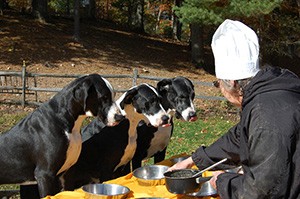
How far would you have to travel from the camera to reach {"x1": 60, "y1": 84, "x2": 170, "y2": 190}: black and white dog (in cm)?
568

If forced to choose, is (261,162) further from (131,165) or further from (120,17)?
(120,17)

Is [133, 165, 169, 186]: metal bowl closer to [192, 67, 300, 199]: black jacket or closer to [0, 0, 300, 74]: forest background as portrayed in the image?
[192, 67, 300, 199]: black jacket

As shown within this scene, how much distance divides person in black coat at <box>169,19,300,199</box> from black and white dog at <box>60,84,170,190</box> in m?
2.84

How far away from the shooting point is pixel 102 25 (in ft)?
103

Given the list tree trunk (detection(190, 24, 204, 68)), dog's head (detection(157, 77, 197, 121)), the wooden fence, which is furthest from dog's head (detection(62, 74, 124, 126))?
tree trunk (detection(190, 24, 204, 68))

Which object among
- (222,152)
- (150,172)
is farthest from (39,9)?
(222,152)

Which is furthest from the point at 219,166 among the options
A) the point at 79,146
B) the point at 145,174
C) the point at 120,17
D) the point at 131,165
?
the point at 120,17

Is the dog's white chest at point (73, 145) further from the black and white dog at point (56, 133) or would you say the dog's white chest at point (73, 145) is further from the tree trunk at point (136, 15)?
the tree trunk at point (136, 15)

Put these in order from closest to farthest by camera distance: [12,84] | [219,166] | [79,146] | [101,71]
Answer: [219,166]
[79,146]
[12,84]
[101,71]

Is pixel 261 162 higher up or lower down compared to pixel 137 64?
higher up

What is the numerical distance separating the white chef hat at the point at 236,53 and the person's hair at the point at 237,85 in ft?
0.07

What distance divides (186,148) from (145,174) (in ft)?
20.0

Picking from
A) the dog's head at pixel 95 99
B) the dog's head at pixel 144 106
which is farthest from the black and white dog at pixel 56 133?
the dog's head at pixel 144 106

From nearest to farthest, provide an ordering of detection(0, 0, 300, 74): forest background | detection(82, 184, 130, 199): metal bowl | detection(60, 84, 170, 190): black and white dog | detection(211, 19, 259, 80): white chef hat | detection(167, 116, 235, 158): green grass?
detection(211, 19, 259, 80): white chef hat < detection(82, 184, 130, 199): metal bowl < detection(60, 84, 170, 190): black and white dog < detection(167, 116, 235, 158): green grass < detection(0, 0, 300, 74): forest background
